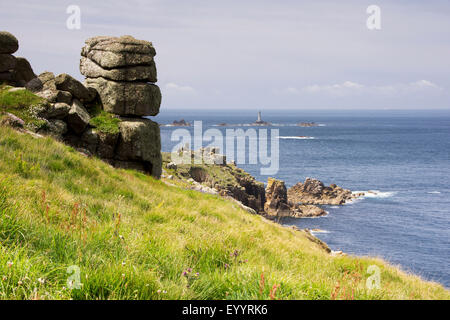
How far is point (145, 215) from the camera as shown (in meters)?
10.6

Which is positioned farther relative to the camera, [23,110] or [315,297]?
[23,110]

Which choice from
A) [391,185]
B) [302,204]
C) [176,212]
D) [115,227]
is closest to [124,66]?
[176,212]

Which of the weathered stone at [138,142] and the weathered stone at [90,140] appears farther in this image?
the weathered stone at [138,142]

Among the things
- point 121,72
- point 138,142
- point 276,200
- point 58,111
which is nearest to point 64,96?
point 58,111

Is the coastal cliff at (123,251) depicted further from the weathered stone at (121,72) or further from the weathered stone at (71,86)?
the weathered stone at (121,72)

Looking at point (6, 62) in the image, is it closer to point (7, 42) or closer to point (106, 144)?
point (7, 42)

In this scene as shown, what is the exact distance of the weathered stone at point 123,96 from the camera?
85.8 ft

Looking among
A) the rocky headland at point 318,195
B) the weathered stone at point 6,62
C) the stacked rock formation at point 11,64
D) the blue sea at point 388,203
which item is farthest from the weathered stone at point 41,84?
the rocky headland at point 318,195

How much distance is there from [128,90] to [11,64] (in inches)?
280

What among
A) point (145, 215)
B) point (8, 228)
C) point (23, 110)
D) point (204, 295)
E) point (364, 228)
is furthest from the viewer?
point (364, 228)

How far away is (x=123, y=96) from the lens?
86.0 ft

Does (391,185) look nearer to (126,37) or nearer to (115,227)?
(126,37)

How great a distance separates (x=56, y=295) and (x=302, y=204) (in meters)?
82.4
